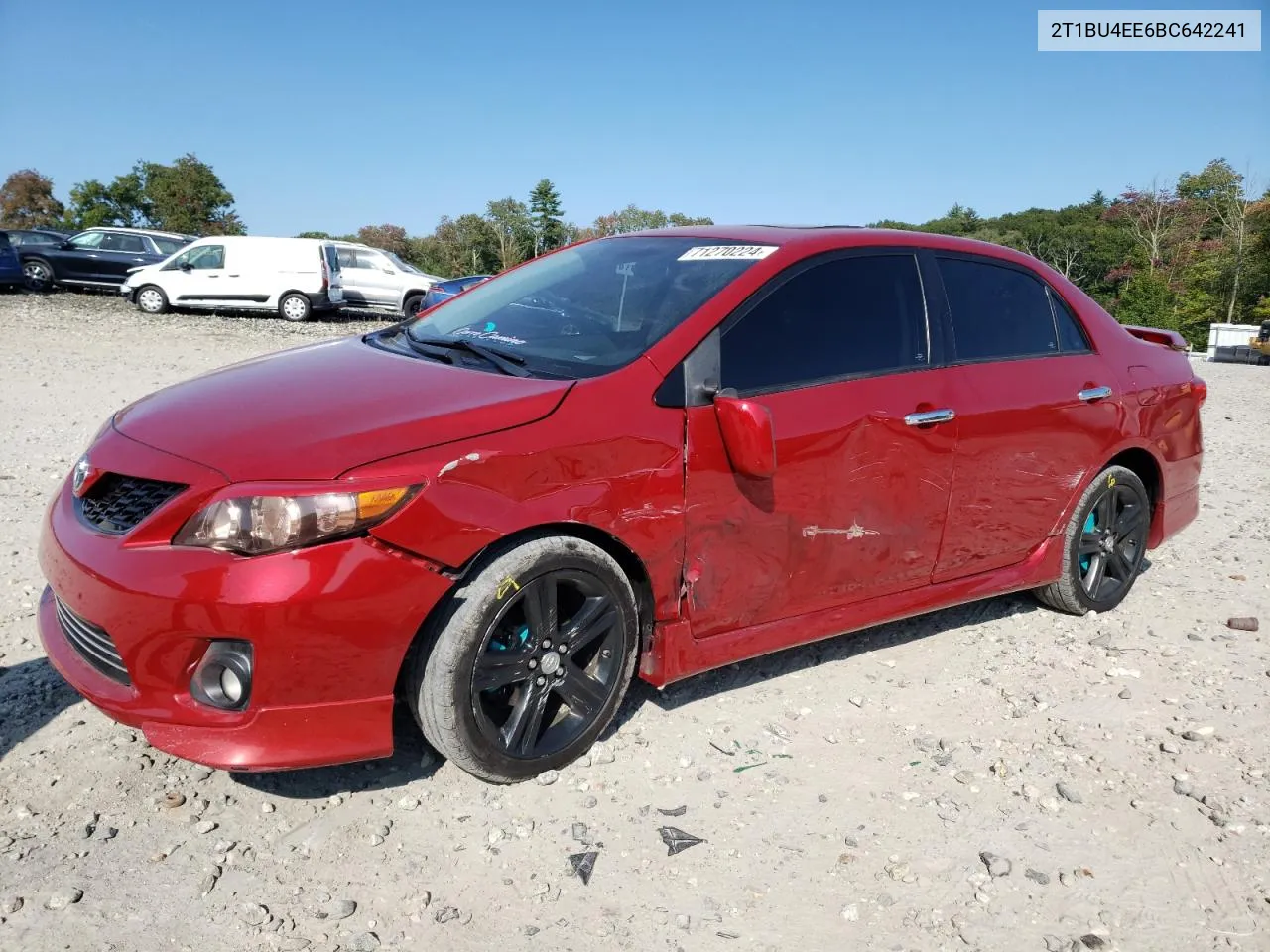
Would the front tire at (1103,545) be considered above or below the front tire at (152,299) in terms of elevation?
below

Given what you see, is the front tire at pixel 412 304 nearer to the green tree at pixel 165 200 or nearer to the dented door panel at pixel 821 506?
the dented door panel at pixel 821 506

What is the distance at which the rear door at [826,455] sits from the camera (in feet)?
10.4

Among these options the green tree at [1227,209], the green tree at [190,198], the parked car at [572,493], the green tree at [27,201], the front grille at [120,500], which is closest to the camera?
the parked car at [572,493]

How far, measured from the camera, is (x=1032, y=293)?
4270mm

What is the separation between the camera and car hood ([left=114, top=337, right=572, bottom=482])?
2.60 metres

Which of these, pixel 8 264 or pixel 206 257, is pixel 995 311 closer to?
pixel 206 257

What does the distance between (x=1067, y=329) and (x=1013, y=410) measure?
0.71 meters

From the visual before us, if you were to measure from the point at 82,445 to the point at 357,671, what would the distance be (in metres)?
5.39

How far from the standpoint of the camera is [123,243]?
22.2 m

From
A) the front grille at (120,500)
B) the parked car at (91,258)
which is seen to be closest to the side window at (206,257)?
the parked car at (91,258)

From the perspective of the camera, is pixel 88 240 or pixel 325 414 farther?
pixel 88 240

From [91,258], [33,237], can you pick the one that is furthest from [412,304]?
[33,237]

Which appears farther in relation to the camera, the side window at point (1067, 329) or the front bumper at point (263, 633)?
the side window at point (1067, 329)

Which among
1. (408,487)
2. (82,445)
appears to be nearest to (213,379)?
(408,487)
